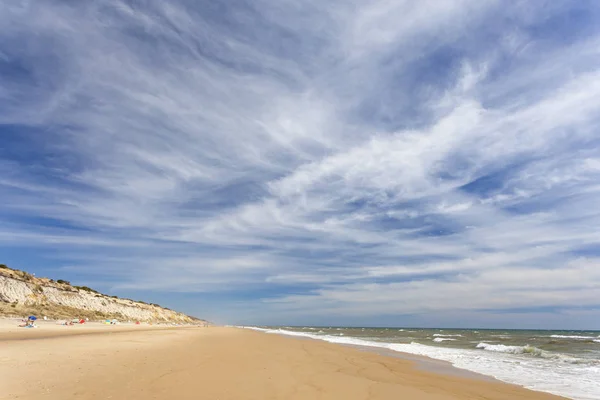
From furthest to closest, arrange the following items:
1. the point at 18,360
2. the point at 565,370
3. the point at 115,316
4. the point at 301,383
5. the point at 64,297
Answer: the point at 115,316, the point at 64,297, the point at 565,370, the point at 18,360, the point at 301,383

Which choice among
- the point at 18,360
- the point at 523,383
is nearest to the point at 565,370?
the point at 523,383

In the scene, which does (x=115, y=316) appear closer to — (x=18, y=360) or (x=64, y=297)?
(x=64, y=297)

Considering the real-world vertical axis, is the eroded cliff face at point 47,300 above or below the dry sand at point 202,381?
above

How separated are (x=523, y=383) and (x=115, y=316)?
231 ft

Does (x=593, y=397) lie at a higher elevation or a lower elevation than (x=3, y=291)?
lower

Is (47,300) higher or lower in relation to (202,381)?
higher

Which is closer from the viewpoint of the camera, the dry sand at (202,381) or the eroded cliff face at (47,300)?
the dry sand at (202,381)

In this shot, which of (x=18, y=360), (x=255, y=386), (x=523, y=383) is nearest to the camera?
(x=255, y=386)

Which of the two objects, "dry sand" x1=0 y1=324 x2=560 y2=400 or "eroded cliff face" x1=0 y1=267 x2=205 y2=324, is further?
"eroded cliff face" x1=0 y1=267 x2=205 y2=324

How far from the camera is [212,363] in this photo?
12.4 meters

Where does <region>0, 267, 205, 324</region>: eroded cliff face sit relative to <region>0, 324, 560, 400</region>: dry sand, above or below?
above

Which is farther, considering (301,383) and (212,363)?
(212,363)

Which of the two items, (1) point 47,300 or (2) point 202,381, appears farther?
(1) point 47,300

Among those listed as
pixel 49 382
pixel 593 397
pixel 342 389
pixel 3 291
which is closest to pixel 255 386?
pixel 342 389
